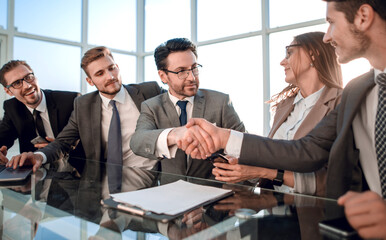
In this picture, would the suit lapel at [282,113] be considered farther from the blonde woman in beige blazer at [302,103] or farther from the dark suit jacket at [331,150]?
the dark suit jacket at [331,150]

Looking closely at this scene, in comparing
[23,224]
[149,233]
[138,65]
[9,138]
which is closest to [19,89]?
[9,138]

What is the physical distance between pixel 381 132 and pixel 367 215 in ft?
1.89

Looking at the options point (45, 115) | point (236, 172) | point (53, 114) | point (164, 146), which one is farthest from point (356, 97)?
point (45, 115)

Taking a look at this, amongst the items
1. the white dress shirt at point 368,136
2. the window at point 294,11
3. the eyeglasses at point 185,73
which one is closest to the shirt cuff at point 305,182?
the white dress shirt at point 368,136

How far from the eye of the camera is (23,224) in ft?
3.12

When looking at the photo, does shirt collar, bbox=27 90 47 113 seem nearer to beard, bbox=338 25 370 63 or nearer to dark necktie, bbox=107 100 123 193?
dark necktie, bbox=107 100 123 193

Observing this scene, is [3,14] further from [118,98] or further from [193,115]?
[193,115]

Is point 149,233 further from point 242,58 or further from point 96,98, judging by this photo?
point 242,58

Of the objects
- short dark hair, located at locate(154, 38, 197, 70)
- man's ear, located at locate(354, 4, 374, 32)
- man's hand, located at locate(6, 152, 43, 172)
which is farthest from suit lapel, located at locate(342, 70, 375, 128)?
man's hand, located at locate(6, 152, 43, 172)

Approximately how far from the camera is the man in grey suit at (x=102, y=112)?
102 inches

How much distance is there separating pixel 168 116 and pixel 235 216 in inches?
56.7

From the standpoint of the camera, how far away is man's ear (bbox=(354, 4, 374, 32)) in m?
1.16

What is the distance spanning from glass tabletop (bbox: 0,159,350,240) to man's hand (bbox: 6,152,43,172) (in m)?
0.53

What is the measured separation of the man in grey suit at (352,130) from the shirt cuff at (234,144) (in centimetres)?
3
